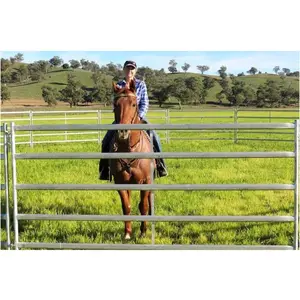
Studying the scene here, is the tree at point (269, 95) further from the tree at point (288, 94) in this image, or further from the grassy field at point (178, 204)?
the grassy field at point (178, 204)

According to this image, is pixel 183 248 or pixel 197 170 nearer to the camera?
pixel 183 248

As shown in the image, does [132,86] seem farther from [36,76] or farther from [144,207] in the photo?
[36,76]

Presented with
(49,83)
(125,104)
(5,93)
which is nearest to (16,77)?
(49,83)

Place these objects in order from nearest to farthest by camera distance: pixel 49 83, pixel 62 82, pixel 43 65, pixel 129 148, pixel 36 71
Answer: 1. pixel 129 148
2. pixel 49 83
3. pixel 62 82
4. pixel 36 71
5. pixel 43 65

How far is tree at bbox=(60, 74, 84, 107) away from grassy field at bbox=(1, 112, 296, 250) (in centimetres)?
6288

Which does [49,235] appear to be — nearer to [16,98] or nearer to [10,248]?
[10,248]

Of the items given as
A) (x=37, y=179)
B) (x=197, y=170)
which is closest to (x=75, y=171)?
(x=37, y=179)

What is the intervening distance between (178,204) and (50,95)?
7002cm

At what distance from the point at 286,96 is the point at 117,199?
57.7m

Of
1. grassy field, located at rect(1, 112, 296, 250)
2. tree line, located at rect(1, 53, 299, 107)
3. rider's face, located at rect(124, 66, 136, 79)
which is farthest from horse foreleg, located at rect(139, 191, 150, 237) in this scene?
tree line, located at rect(1, 53, 299, 107)

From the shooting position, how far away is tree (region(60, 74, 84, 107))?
74.2 meters

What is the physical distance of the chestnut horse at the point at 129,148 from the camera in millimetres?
5344

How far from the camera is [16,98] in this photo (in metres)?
73.6

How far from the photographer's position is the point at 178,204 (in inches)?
285
